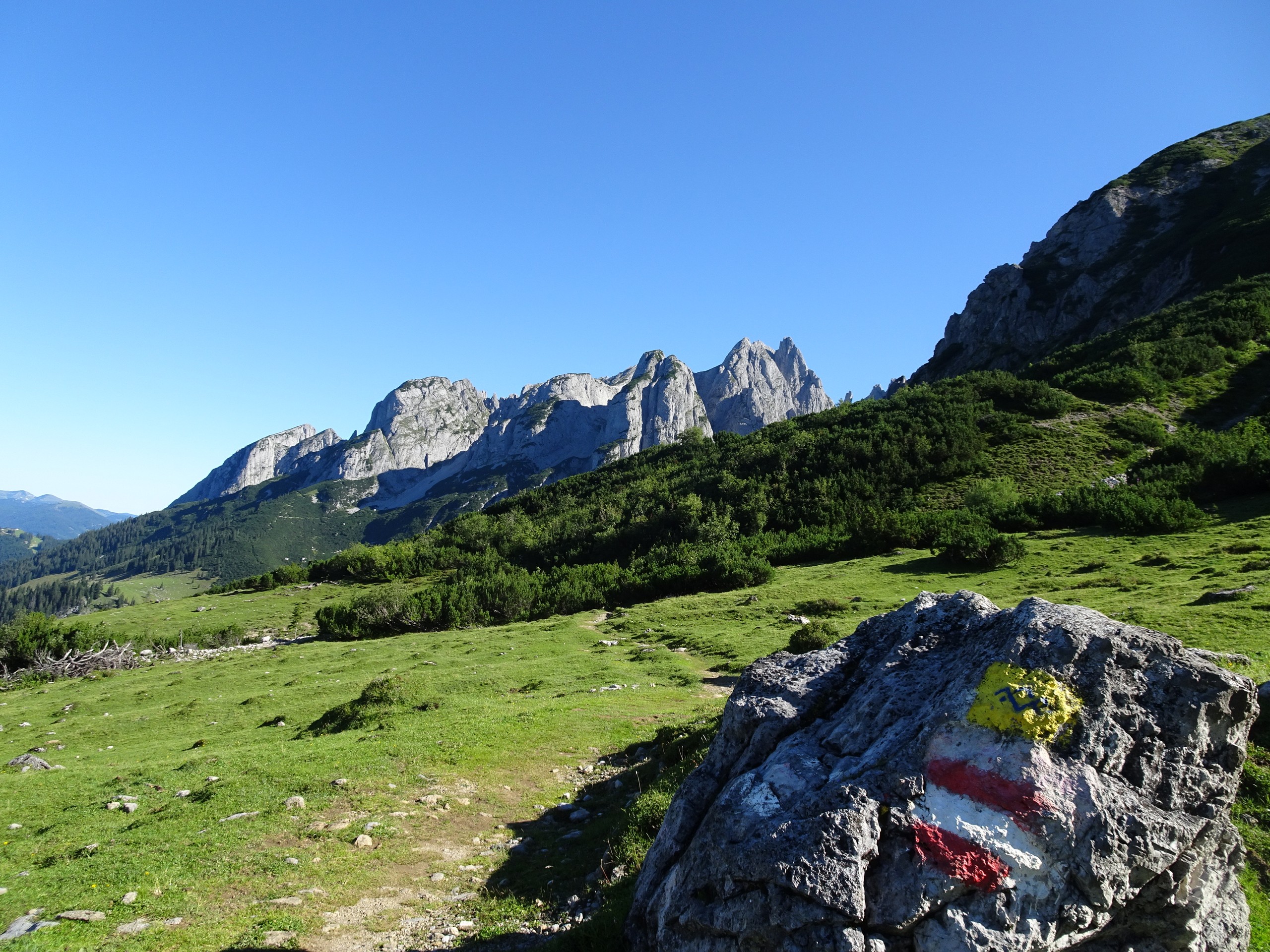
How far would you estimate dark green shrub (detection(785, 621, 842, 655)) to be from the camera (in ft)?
77.4

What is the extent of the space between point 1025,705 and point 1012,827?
0.90m

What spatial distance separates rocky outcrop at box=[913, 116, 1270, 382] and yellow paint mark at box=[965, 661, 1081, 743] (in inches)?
4556

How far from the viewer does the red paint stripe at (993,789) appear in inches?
180

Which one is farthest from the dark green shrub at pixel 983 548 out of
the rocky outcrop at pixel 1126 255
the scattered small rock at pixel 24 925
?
the rocky outcrop at pixel 1126 255

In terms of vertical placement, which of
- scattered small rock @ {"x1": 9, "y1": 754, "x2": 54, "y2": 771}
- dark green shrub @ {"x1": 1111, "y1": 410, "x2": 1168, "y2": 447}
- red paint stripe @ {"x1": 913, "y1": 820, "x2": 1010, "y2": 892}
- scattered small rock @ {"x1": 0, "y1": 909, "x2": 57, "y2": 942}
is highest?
dark green shrub @ {"x1": 1111, "y1": 410, "x2": 1168, "y2": 447}

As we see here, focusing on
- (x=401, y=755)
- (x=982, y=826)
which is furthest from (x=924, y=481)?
(x=982, y=826)

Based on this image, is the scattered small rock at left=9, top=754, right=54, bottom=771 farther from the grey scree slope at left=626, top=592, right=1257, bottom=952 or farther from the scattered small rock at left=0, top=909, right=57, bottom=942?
the grey scree slope at left=626, top=592, right=1257, bottom=952

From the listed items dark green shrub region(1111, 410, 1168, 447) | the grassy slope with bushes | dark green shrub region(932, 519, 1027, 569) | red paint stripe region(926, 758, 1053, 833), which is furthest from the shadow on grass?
dark green shrub region(1111, 410, 1168, 447)

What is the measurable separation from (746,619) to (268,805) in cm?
2655

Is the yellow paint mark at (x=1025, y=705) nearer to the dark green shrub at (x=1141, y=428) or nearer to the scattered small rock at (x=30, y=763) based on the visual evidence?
the scattered small rock at (x=30, y=763)

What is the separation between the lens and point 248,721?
74.7 ft

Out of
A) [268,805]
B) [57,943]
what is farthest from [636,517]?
[57,943]

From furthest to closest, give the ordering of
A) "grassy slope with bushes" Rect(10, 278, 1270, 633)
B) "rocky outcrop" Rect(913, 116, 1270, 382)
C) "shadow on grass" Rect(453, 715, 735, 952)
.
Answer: "rocky outcrop" Rect(913, 116, 1270, 382)
"grassy slope with bushes" Rect(10, 278, 1270, 633)
"shadow on grass" Rect(453, 715, 735, 952)

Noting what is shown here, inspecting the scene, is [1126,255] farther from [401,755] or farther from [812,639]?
[401,755]
